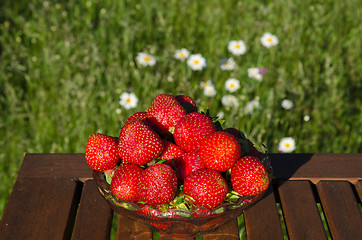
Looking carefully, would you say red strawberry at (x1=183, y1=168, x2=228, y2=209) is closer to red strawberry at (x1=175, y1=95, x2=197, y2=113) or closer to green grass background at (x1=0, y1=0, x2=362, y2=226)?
red strawberry at (x1=175, y1=95, x2=197, y2=113)

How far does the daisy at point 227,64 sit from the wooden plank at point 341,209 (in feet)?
4.68

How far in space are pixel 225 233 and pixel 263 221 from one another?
0.12 meters

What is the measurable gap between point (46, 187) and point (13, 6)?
242 centimetres

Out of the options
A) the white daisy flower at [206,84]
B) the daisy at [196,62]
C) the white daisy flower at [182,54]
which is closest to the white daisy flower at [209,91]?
the white daisy flower at [206,84]

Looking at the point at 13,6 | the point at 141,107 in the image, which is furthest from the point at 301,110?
the point at 13,6

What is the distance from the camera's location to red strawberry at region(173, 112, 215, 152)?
3.65 feet

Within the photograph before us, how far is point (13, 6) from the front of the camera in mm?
3309

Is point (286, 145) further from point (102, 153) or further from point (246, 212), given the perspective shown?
point (102, 153)

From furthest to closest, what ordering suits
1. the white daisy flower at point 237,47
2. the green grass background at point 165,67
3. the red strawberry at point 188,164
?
1. the white daisy flower at point 237,47
2. the green grass background at point 165,67
3. the red strawberry at point 188,164

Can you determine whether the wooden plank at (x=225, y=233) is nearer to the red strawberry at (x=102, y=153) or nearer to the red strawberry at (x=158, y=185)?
the red strawberry at (x=158, y=185)

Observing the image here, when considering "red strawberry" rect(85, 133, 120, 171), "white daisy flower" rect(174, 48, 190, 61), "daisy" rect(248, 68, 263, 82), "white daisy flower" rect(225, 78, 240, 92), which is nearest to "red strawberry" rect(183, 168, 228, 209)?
"red strawberry" rect(85, 133, 120, 171)

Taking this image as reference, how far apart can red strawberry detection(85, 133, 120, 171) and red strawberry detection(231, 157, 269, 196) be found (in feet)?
1.04

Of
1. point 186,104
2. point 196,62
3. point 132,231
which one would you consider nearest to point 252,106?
point 196,62

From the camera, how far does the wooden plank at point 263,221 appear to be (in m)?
1.18
